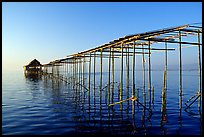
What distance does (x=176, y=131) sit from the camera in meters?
11.8

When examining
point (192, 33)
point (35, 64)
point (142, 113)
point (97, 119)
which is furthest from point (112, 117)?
point (35, 64)

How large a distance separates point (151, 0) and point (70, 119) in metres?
9.07

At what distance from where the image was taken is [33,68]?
253ft

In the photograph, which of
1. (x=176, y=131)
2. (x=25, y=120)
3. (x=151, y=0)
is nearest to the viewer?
(x=151, y=0)

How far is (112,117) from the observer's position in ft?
49.4

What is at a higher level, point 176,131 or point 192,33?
point 192,33

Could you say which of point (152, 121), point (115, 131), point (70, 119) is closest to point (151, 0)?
point (115, 131)

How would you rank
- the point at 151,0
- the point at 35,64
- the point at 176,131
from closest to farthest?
the point at 151,0, the point at 176,131, the point at 35,64

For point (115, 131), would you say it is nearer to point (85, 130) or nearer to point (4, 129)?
point (85, 130)

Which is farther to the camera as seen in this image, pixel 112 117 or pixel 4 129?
pixel 112 117

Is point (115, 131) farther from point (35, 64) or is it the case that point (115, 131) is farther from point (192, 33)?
point (35, 64)

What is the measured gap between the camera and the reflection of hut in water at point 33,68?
65.0 meters

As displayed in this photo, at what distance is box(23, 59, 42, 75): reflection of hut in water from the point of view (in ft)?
213

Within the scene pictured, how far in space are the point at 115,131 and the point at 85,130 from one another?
156cm
